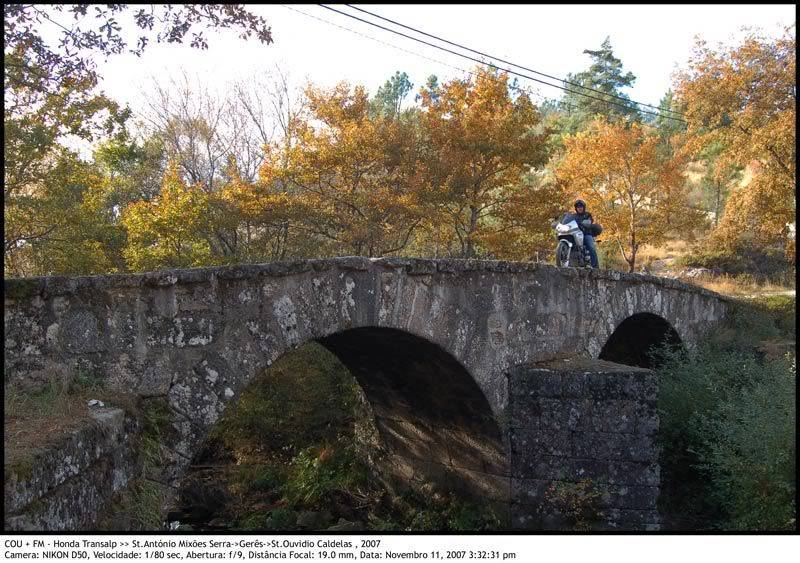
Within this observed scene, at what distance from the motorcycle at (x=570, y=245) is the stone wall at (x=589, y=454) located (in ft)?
11.9

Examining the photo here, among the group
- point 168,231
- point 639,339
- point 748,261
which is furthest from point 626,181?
point 168,231

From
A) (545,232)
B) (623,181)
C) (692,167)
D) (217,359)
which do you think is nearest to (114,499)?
(217,359)

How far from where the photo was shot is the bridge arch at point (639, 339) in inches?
491

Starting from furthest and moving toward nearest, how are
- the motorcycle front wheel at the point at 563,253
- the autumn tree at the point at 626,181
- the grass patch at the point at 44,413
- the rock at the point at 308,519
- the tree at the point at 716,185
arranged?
1. the tree at the point at 716,185
2. the autumn tree at the point at 626,181
3. the motorcycle front wheel at the point at 563,253
4. the rock at the point at 308,519
5. the grass patch at the point at 44,413

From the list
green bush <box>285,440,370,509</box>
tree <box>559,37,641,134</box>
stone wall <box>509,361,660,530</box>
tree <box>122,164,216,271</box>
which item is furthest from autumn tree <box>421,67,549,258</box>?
tree <box>559,37,641,134</box>

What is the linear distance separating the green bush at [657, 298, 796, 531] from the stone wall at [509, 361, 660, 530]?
42.2 inches

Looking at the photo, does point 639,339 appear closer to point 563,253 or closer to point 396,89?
point 563,253

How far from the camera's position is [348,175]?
53.1 ft

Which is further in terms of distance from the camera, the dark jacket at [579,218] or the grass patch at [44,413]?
the dark jacket at [579,218]

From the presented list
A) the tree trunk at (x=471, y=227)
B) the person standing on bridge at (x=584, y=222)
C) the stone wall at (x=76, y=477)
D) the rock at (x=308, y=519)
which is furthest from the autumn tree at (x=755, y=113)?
the stone wall at (x=76, y=477)

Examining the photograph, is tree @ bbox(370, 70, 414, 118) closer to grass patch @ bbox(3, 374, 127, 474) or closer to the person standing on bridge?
the person standing on bridge

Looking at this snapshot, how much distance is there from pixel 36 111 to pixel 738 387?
410 inches

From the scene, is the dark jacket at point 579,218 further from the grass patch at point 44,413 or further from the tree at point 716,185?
the tree at point 716,185

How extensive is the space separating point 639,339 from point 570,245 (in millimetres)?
3483
